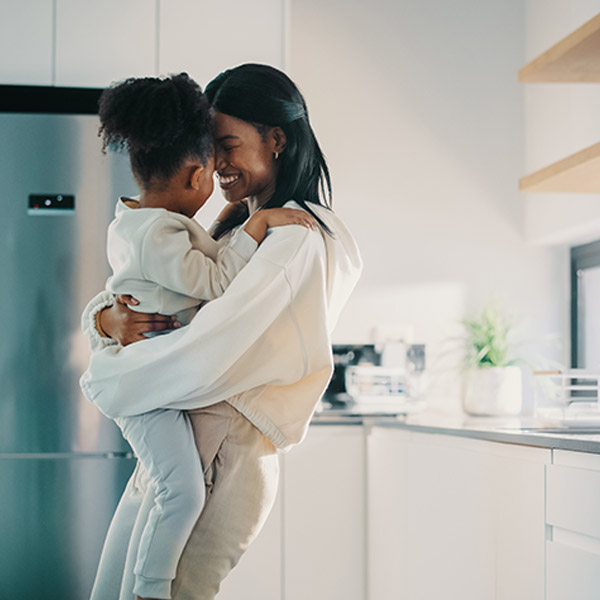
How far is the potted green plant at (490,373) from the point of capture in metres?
2.79

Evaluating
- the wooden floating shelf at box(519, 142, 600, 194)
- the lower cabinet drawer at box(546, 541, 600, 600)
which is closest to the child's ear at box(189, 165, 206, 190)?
the lower cabinet drawer at box(546, 541, 600, 600)

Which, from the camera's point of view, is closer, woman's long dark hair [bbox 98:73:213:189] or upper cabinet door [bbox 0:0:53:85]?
woman's long dark hair [bbox 98:73:213:189]

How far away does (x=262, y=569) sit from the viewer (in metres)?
2.46

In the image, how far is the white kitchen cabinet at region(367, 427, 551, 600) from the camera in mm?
1681

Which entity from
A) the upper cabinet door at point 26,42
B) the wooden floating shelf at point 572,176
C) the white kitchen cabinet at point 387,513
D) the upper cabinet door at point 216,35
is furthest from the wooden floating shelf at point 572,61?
the upper cabinet door at point 26,42

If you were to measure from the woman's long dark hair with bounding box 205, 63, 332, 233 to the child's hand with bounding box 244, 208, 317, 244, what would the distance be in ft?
0.22

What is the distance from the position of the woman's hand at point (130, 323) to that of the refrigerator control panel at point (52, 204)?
113 centimetres

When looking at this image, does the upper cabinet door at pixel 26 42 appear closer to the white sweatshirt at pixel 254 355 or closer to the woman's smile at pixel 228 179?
the woman's smile at pixel 228 179

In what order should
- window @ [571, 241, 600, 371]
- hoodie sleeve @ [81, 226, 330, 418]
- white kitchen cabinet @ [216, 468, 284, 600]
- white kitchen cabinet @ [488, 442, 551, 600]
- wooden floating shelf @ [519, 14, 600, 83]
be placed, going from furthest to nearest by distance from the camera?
window @ [571, 241, 600, 371], white kitchen cabinet @ [216, 468, 284, 600], wooden floating shelf @ [519, 14, 600, 83], white kitchen cabinet @ [488, 442, 551, 600], hoodie sleeve @ [81, 226, 330, 418]

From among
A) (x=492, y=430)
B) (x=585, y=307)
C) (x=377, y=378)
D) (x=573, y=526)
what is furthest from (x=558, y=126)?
(x=573, y=526)

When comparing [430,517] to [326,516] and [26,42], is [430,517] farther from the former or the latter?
[26,42]

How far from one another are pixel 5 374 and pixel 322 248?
4.63ft

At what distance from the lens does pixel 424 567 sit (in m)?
2.15

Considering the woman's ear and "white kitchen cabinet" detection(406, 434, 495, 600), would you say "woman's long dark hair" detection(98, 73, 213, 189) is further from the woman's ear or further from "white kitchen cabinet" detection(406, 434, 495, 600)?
"white kitchen cabinet" detection(406, 434, 495, 600)
